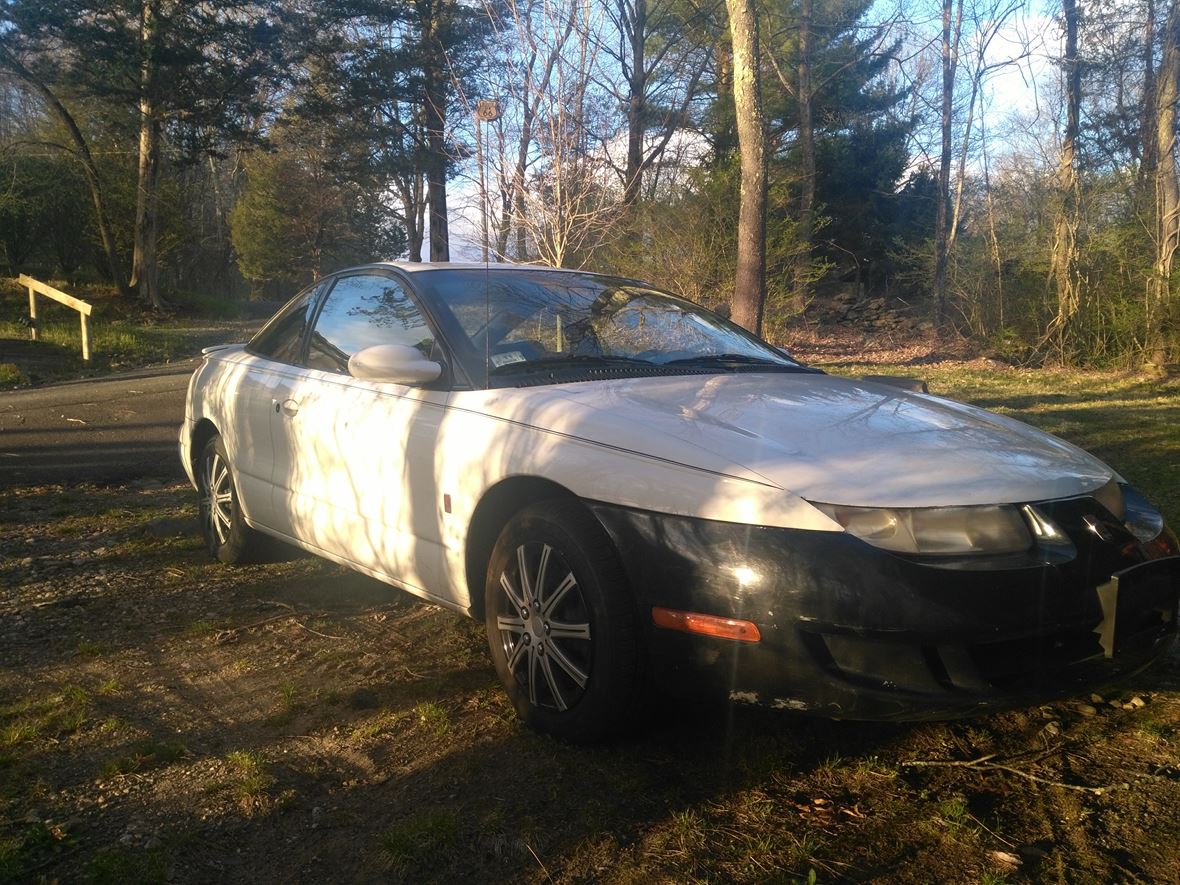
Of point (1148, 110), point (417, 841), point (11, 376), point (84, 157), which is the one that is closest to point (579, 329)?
point (417, 841)

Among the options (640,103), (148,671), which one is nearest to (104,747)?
(148,671)

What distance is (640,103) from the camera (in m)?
20.5

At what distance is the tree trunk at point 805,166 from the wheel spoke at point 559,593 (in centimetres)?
1636

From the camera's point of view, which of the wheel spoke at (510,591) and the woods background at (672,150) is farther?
the woods background at (672,150)

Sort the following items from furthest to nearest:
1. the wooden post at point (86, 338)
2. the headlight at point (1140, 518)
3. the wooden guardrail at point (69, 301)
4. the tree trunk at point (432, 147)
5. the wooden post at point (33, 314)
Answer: the tree trunk at point (432, 147) → the wooden post at point (33, 314) → the wooden post at point (86, 338) → the wooden guardrail at point (69, 301) → the headlight at point (1140, 518)

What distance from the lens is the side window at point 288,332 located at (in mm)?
4754

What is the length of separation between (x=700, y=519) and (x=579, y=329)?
1.52 meters

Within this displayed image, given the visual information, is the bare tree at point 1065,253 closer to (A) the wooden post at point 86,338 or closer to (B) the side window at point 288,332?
(B) the side window at point 288,332

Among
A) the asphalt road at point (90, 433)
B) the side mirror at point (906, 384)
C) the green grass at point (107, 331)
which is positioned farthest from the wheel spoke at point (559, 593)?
the green grass at point (107, 331)

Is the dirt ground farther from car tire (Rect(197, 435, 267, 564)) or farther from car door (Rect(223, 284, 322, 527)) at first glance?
car tire (Rect(197, 435, 267, 564))

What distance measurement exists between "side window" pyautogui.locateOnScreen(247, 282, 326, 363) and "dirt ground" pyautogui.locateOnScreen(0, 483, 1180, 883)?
4.76ft

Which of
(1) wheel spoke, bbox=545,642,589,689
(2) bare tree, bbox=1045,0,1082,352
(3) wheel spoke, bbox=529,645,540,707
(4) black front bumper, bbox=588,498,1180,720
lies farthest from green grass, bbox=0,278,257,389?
(2) bare tree, bbox=1045,0,1082,352

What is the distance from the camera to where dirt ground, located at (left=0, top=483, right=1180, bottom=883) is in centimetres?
240

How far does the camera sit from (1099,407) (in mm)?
10461
